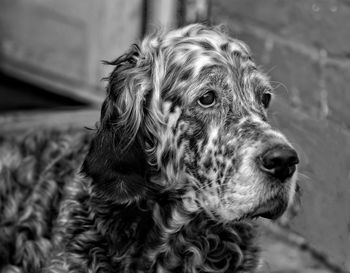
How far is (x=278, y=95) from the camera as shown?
5266 mm

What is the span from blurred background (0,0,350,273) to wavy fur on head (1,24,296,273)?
18.7 inches

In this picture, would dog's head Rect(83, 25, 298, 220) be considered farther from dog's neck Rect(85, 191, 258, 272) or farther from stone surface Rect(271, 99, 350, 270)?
stone surface Rect(271, 99, 350, 270)

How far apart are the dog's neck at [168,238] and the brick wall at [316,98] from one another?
3.61 feet

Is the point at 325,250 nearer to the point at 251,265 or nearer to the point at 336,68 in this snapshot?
the point at 336,68

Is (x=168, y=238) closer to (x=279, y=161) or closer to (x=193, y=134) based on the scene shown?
(x=193, y=134)

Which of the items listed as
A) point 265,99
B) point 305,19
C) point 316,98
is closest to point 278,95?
point 316,98

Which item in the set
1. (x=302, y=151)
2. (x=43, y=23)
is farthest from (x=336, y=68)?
(x=43, y=23)

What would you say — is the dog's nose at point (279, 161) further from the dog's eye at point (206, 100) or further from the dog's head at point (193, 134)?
the dog's eye at point (206, 100)

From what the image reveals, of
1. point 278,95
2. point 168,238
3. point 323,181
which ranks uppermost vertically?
point 278,95

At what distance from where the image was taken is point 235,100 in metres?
3.45

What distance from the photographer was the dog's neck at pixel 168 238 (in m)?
3.58

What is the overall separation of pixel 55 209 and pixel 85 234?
1.37ft

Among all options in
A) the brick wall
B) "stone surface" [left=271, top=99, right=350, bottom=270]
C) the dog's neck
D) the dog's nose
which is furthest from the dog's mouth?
"stone surface" [left=271, top=99, right=350, bottom=270]

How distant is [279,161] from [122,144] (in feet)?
2.27
